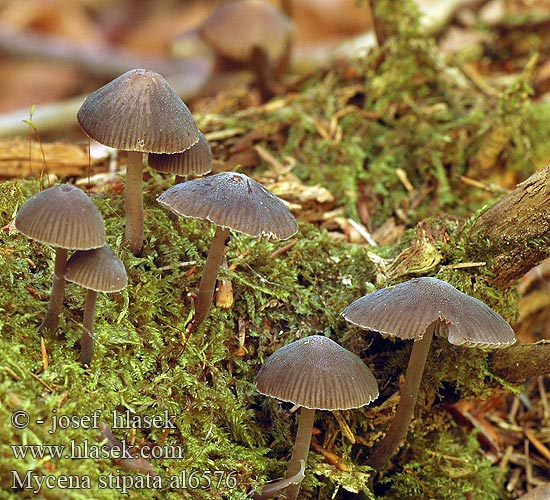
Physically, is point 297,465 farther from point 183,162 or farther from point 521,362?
point 183,162

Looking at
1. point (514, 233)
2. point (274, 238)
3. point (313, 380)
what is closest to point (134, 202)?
point (274, 238)

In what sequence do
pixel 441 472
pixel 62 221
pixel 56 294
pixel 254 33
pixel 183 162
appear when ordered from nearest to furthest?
pixel 62 221 < pixel 56 294 < pixel 183 162 < pixel 441 472 < pixel 254 33

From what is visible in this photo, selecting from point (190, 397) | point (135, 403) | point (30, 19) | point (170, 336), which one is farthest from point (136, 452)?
point (30, 19)

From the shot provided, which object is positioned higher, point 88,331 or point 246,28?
point 246,28

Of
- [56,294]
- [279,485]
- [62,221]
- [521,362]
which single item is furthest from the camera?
[521,362]

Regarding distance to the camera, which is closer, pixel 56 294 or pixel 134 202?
pixel 56 294

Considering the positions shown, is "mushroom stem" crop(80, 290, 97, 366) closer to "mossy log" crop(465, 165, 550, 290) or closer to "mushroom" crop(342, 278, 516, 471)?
"mushroom" crop(342, 278, 516, 471)

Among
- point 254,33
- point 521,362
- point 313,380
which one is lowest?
point 521,362

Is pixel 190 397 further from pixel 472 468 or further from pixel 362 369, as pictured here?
pixel 472 468
